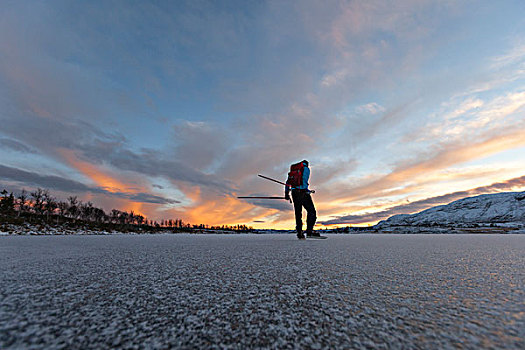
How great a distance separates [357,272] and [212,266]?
1.86 meters

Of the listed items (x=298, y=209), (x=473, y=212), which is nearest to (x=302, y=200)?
(x=298, y=209)

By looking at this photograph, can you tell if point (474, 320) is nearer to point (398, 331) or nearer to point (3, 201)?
point (398, 331)

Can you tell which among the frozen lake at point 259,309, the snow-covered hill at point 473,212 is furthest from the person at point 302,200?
the snow-covered hill at point 473,212

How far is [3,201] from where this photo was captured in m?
69.9

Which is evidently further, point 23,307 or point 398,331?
point 23,307

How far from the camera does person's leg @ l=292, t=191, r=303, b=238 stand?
977 centimetres

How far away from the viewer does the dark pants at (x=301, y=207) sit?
976 centimetres

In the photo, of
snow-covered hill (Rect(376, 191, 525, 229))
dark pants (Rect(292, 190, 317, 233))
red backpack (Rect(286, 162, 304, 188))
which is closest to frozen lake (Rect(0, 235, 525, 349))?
dark pants (Rect(292, 190, 317, 233))

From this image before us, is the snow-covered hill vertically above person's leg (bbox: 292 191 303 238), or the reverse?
the snow-covered hill

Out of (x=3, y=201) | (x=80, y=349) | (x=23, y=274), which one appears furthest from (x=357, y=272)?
(x=3, y=201)

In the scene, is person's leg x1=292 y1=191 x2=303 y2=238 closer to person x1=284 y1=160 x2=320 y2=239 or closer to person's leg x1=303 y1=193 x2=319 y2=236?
person x1=284 y1=160 x2=320 y2=239

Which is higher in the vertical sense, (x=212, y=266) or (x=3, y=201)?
(x=3, y=201)

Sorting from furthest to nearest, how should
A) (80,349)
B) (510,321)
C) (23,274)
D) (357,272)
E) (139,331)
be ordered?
(357,272), (23,274), (510,321), (139,331), (80,349)

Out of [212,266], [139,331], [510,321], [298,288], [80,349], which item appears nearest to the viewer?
[80,349]
